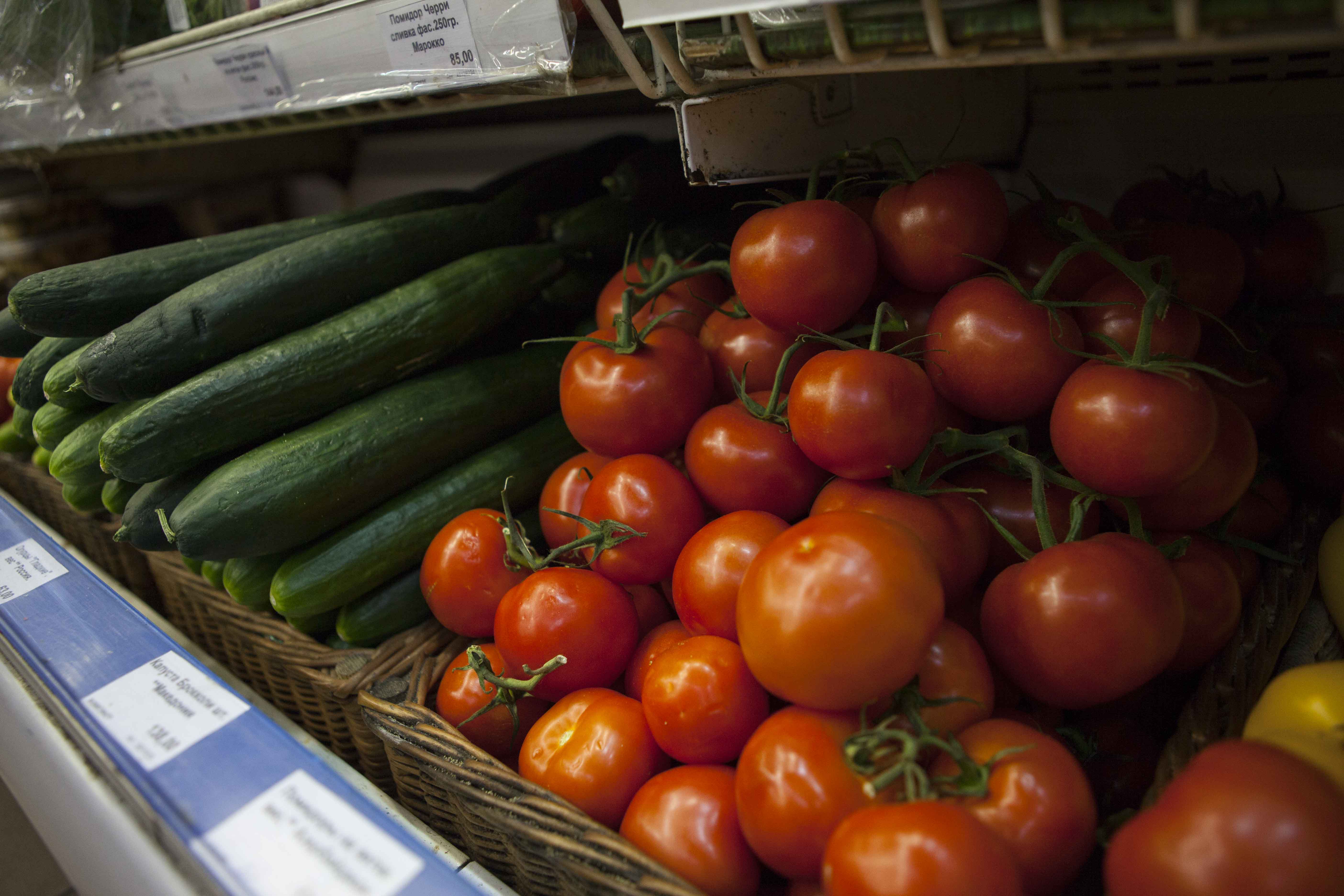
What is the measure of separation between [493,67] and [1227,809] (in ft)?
2.67

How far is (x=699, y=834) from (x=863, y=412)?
13.9 inches

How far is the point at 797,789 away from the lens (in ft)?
1.80

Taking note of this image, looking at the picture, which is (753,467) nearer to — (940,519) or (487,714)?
(940,519)

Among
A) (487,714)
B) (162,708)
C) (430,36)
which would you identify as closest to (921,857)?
(487,714)

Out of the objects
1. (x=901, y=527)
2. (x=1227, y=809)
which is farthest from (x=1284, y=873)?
(x=901, y=527)

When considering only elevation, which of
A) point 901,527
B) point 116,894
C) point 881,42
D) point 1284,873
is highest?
point 881,42

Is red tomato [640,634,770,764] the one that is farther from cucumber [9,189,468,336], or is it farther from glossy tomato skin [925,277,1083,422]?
cucumber [9,189,468,336]

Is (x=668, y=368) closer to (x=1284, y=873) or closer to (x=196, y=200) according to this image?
(x=1284, y=873)

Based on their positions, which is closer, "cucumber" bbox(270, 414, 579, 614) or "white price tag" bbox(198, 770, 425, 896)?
"white price tag" bbox(198, 770, 425, 896)

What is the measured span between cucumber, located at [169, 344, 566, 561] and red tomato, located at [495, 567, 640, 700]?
329mm

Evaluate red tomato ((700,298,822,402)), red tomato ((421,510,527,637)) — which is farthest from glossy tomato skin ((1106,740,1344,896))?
red tomato ((421,510,527,637))

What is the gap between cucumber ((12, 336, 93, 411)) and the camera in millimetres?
1150

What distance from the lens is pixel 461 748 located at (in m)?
0.72

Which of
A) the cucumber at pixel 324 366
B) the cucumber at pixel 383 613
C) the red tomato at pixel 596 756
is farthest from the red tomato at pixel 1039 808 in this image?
the cucumber at pixel 324 366
